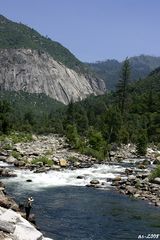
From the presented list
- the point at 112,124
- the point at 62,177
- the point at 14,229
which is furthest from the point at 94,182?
the point at 112,124

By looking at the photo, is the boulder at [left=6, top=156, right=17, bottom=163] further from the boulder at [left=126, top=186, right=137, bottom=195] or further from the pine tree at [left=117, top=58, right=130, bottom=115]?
the pine tree at [left=117, top=58, right=130, bottom=115]

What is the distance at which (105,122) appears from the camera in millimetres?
98562

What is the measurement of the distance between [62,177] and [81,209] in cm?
1675

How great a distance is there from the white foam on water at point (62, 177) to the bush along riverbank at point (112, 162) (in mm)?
1426

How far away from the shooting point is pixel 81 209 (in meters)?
41.9

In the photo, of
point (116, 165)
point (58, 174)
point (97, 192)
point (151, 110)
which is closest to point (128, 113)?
point (151, 110)

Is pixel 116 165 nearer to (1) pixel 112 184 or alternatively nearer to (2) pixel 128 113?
(1) pixel 112 184

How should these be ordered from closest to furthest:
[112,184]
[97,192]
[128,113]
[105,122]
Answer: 1. [97,192]
2. [112,184]
3. [105,122]
4. [128,113]

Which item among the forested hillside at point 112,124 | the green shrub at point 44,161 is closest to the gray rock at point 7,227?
the green shrub at point 44,161

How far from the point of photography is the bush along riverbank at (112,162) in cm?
5175

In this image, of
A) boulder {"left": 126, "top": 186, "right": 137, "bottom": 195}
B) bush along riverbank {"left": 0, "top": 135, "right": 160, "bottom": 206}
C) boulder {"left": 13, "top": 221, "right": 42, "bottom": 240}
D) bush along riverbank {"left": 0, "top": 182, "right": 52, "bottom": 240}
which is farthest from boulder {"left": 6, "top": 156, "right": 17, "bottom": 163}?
boulder {"left": 13, "top": 221, "right": 42, "bottom": 240}

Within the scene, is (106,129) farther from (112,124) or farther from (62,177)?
(62,177)

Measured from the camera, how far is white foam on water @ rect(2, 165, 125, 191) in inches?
2088

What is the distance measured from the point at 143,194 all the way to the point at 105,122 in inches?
1984
